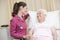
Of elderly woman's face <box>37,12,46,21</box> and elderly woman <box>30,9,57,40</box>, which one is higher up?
elderly woman's face <box>37,12,46,21</box>

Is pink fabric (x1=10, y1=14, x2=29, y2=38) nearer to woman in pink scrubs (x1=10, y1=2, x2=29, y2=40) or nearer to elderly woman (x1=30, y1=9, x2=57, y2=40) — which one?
woman in pink scrubs (x1=10, y1=2, x2=29, y2=40)

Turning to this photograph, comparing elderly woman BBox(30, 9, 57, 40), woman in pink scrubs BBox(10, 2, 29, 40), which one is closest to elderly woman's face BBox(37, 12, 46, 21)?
elderly woman BBox(30, 9, 57, 40)

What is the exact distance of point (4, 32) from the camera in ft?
8.66

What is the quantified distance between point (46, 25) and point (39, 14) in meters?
0.20

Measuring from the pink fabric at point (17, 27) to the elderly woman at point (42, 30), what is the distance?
15 centimetres

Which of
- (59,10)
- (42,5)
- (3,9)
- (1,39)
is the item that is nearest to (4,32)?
(1,39)

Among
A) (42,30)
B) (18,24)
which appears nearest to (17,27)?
(18,24)

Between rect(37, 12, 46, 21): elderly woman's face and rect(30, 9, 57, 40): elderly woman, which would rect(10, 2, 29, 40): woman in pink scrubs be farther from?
rect(37, 12, 46, 21): elderly woman's face

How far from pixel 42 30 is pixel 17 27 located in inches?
15.3

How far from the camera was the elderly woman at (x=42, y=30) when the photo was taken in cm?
229

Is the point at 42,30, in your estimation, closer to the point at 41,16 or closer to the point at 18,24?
the point at 41,16

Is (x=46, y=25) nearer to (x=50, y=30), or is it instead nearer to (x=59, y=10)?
(x=50, y=30)

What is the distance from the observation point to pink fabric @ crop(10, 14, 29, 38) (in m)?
2.32

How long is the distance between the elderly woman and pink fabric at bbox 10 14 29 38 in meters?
0.15
